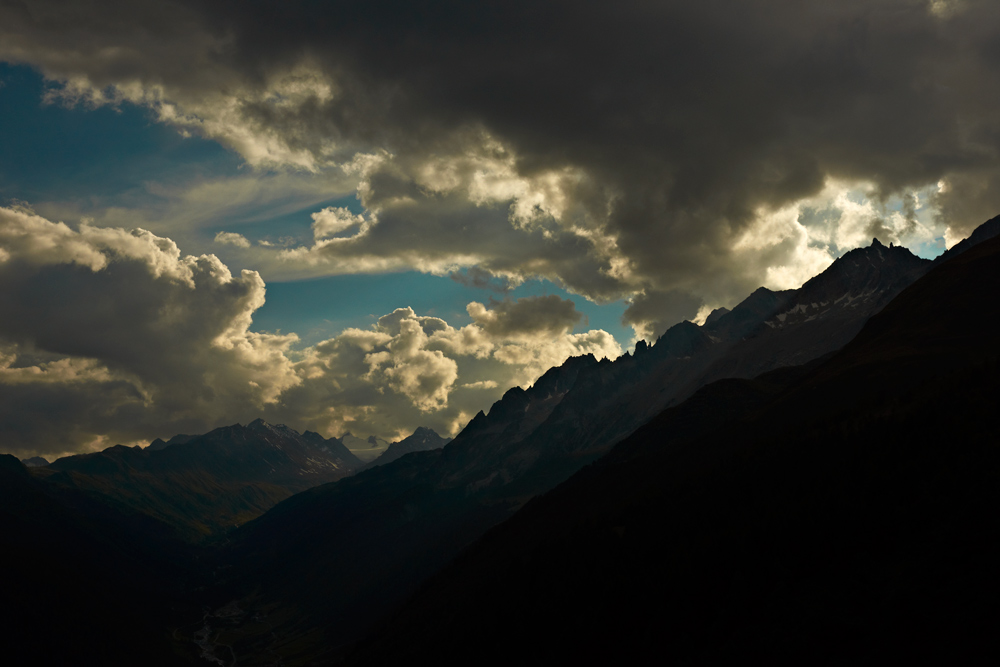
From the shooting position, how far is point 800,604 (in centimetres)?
14812

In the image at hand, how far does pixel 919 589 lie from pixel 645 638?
67415mm

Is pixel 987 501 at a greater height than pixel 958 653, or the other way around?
pixel 987 501

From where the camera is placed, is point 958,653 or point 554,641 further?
point 554,641

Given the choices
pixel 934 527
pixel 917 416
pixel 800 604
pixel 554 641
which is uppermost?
pixel 917 416

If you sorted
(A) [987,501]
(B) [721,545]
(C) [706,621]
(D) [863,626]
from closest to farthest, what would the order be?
(D) [863,626] < (A) [987,501] < (C) [706,621] < (B) [721,545]

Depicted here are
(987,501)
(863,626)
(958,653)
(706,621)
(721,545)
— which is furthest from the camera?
(721,545)

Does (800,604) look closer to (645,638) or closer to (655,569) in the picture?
(645,638)

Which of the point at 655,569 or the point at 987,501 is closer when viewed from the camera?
the point at 987,501

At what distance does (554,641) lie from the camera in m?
198

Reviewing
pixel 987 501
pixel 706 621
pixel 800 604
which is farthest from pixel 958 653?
pixel 706 621

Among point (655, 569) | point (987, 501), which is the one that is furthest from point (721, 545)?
point (987, 501)

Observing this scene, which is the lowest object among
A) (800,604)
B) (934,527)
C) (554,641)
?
(554,641)

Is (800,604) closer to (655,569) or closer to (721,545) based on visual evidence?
(721,545)

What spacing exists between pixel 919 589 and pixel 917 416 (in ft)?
252
